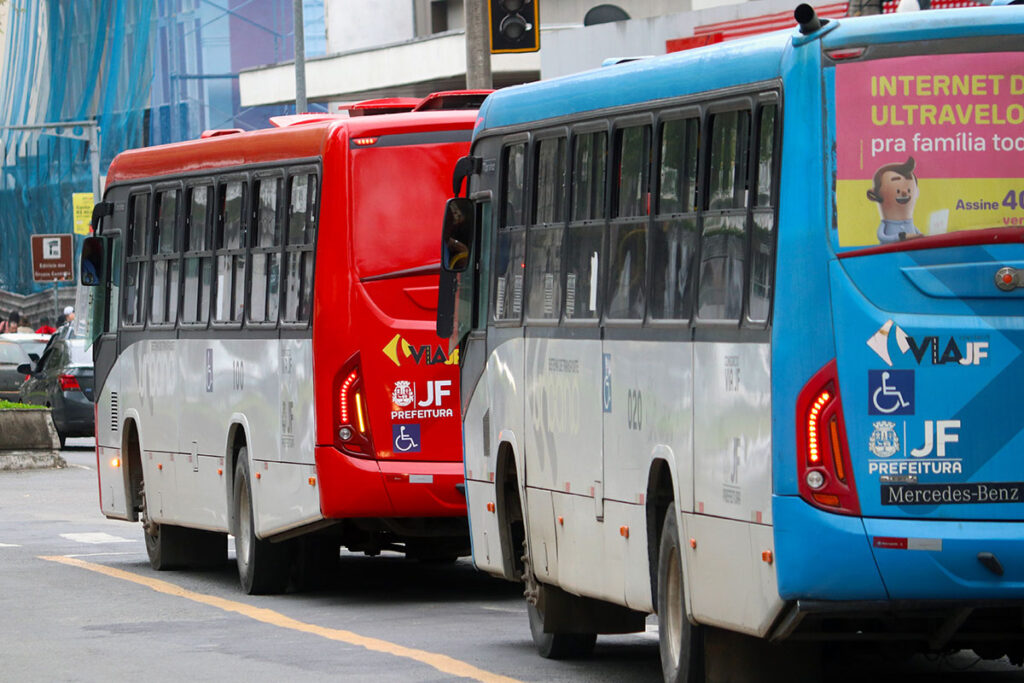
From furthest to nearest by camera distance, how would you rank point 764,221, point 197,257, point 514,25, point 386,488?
point 514,25
point 197,257
point 386,488
point 764,221

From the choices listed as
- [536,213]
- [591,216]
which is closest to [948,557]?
[591,216]

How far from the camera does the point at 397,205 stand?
1483 centimetres

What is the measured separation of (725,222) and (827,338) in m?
1.02

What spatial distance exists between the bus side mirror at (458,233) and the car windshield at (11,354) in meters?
30.5

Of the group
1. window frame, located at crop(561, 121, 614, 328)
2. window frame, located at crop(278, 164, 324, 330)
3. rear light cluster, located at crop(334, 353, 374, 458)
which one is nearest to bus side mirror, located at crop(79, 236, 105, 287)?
window frame, located at crop(278, 164, 324, 330)

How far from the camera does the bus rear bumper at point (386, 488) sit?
1452cm

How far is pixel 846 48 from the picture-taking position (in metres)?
8.40

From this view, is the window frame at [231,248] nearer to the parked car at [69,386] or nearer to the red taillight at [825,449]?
the red taillight at [825,449]

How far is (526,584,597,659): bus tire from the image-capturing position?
1192cm

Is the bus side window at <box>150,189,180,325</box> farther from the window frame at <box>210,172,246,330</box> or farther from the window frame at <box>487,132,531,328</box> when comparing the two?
the window frame at <box>487,132,531,328</box>

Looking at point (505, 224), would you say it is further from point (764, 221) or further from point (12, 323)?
point (12, 323)

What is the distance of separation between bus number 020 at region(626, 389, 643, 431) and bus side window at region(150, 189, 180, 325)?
7.71 m

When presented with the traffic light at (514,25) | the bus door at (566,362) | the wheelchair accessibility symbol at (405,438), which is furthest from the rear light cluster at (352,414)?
the traffic light at (514,25)

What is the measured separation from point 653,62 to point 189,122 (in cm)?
5585
